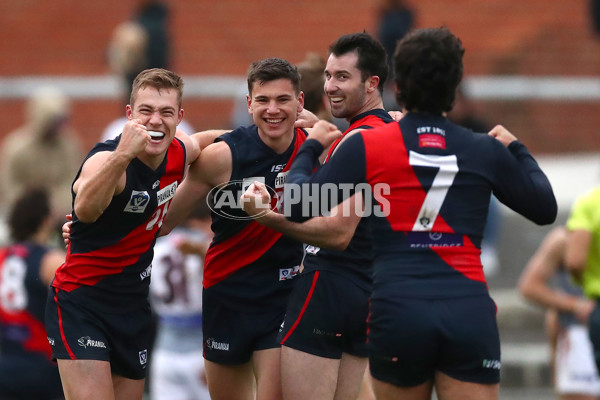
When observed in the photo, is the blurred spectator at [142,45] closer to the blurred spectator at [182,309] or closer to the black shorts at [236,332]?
the blurred spectator at [182,309]

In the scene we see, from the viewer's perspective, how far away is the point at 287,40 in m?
17.2

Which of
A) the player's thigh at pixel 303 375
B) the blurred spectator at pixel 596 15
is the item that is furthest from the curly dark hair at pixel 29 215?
the blurred spectator at pixel 596 15

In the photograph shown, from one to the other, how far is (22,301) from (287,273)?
2.95 metres

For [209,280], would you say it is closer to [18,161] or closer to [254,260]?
[254,260]

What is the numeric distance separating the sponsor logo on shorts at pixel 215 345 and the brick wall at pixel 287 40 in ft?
33.3

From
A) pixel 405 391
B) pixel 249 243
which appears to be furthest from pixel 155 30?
pixel 405 391

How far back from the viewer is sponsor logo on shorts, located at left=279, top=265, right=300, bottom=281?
6.48 meters

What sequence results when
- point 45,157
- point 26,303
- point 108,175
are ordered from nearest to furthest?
1. point 108,175
2. point 26,303
3. point 45,157

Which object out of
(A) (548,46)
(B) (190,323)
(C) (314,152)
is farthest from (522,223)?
(C) (314,152)

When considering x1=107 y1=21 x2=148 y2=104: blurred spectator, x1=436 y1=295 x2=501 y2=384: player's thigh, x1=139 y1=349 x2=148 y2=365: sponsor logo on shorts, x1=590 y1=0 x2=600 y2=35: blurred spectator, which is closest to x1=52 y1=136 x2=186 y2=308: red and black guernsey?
x1=139 y1=349 x2=148 y2=365: sponsor logo on shorts

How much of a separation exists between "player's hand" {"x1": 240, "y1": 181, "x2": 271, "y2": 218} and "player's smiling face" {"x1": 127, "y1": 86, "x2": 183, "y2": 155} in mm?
819

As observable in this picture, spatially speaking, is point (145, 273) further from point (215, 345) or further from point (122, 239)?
point (215, 345)

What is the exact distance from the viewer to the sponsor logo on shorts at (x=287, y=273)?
648cm

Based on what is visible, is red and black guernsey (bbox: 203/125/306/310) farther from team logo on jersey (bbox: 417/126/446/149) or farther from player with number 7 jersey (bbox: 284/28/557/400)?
team logo on jersey (bbox: 417/126/446/149)
